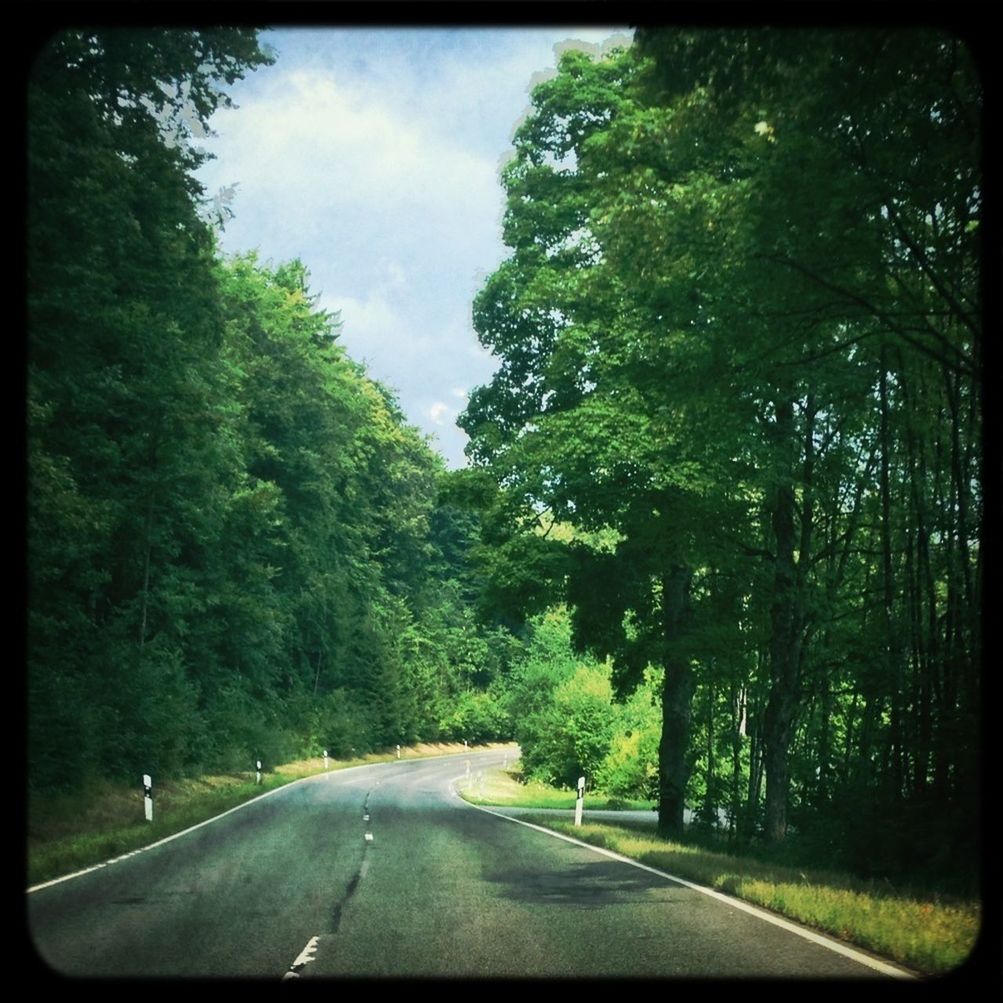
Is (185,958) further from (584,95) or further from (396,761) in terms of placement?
(396,761)

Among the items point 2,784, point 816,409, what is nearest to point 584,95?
point 816,409

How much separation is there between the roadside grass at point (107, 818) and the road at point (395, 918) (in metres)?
0.67

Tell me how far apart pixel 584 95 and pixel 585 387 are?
6.22 meters

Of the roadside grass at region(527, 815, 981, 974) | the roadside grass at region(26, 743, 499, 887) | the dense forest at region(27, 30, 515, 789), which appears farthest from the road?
the dense forest at region(27, 30, 515, 789)

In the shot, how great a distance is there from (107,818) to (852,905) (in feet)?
56.0

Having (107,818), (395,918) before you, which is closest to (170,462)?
(107,818)

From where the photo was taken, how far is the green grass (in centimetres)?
786

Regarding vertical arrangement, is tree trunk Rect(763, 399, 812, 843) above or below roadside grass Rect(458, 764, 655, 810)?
above

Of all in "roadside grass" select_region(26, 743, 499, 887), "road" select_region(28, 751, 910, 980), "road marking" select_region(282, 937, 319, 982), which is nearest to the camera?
"road marking" select_region(282, 937, 319, 982)

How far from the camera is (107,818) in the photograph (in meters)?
23.0

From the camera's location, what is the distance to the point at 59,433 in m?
26.4

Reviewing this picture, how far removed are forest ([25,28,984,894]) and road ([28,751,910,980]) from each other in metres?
3.21

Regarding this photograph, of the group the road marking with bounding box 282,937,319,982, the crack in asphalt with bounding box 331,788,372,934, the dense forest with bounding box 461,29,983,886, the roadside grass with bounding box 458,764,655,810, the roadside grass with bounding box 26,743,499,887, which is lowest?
the roadside grass with bounding box 458,764,655,810

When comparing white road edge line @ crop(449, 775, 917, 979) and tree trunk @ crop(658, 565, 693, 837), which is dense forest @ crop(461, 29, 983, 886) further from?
white road edge line @ crop(449, 775, 917, 979)
